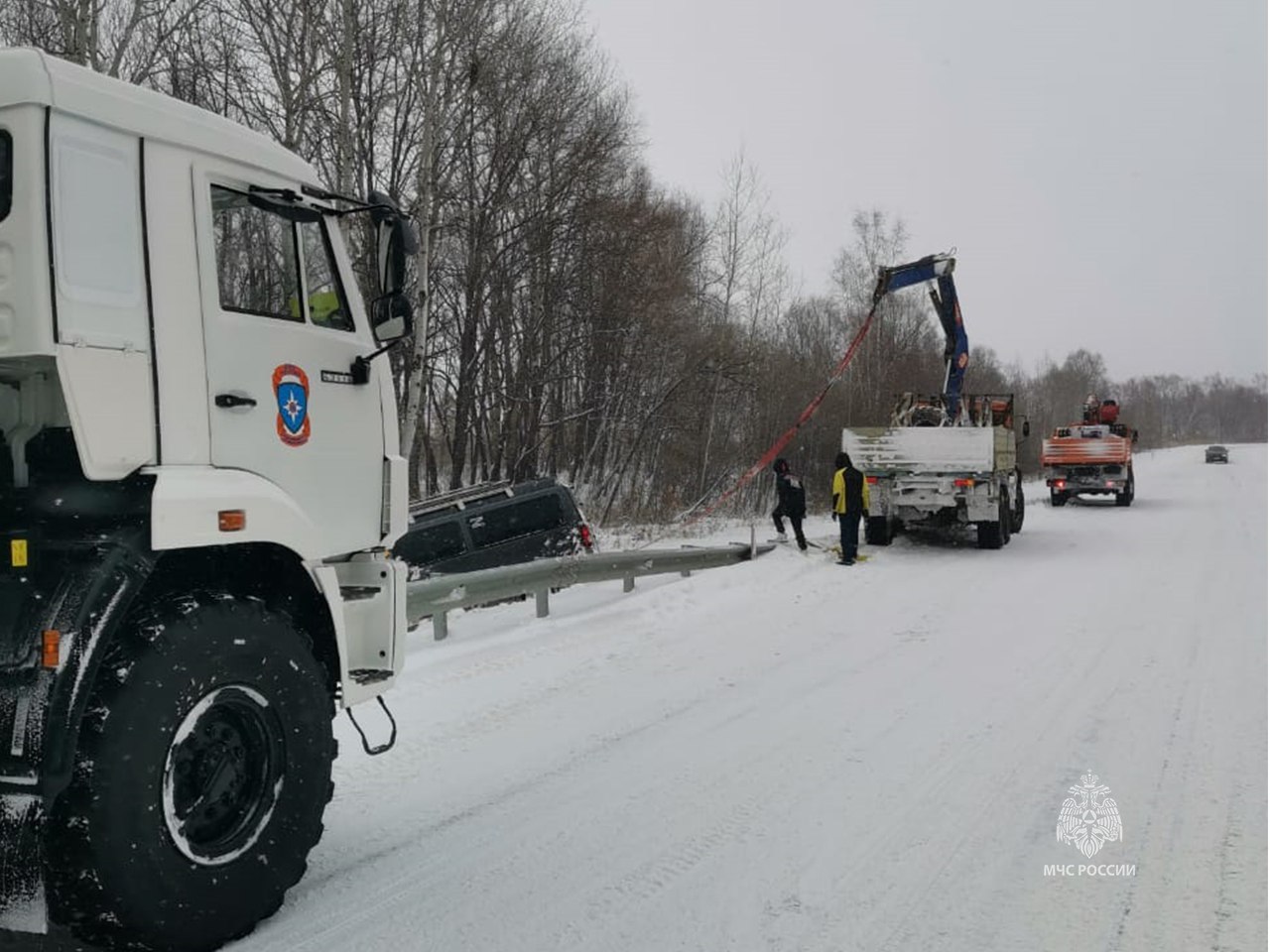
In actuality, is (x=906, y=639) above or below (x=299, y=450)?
below

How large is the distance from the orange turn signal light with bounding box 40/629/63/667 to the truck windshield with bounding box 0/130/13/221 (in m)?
1.34

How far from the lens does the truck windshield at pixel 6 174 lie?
3.07 m

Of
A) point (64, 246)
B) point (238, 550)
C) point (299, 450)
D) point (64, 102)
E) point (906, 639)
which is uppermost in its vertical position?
point (64, 102)

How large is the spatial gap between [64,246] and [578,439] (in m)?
23.2

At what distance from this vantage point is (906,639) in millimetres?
8719

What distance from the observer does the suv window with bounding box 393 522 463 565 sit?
12312mm

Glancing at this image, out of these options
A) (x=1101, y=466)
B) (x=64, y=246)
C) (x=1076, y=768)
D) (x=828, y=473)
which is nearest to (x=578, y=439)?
(x=828, y=473)

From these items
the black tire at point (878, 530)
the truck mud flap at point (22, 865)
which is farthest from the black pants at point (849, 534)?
the truck mud flap at point (22, 865)

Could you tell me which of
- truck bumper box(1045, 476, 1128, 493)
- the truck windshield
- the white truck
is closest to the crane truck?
the white truck

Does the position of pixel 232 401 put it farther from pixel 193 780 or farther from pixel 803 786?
pixel 803 786

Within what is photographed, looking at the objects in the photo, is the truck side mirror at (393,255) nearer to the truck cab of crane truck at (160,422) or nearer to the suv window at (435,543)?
the truck cab of crane truck at (160,422)

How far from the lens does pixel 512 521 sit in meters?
12.6

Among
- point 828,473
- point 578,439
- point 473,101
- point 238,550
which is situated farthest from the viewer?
point 828,473

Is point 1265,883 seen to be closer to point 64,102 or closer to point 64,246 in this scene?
point 64,246
